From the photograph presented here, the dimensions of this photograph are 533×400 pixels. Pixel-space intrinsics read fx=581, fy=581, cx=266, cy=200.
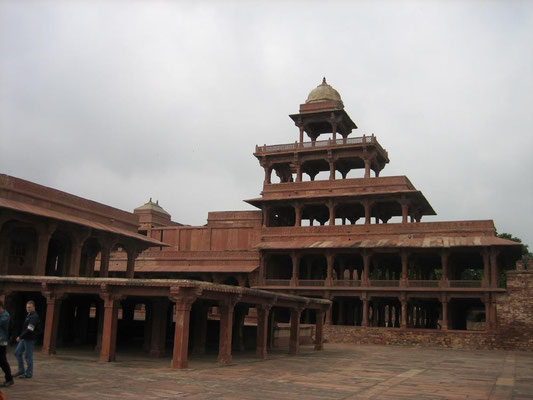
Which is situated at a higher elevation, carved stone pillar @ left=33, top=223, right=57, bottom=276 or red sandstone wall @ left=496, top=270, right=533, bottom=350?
carved stone pillar @ left=33, top=223, right=57, bottom=276

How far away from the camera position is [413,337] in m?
36.9

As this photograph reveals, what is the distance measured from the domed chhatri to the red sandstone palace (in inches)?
4.9

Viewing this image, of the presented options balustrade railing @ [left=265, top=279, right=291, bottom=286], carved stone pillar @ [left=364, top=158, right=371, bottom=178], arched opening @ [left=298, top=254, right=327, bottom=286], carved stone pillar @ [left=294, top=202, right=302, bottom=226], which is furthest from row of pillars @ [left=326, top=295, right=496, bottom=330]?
carved stone pillar @ [left=364, top=158, right=371, bottom=178]

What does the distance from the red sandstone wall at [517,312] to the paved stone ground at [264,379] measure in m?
12.2

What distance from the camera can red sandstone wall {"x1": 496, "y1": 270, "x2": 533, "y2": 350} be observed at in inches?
1383

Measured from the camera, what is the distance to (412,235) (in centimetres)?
4116

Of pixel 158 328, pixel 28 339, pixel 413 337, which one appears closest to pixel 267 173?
pixel 413 337

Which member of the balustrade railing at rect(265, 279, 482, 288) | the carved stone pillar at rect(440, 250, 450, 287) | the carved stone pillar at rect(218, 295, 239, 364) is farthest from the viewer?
the carved stone pillar at rect(440, 250, 450, 287)

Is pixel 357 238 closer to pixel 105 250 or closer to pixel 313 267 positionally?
pixel 313 267

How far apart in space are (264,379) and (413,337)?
74.3ft

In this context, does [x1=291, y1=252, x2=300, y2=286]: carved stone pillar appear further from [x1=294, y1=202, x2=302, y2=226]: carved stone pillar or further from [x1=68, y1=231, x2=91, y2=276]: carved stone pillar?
[x1=68, y1=231, x2=91, y2=276]: carved stone pillar

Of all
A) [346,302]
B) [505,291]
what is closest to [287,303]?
[505,291]

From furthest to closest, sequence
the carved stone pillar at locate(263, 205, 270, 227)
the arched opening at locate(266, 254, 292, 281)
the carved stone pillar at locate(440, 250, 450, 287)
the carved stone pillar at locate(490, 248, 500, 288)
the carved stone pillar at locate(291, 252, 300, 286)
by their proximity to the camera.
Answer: the carved stone pillar at locate(263, 205, 270, 227) < the arched opening at locate(266, 254, 292, 281) < the carved stone pillar at locate(291, 252, 300, 286) < the carved stone pillar at locate(440, 250, 450, 287) < the carved stone pillar at locate(490, 248, 500, 288)

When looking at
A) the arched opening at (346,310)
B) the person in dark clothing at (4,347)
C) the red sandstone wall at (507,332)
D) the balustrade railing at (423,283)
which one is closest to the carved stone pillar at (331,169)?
the arched opening at (346,310)
